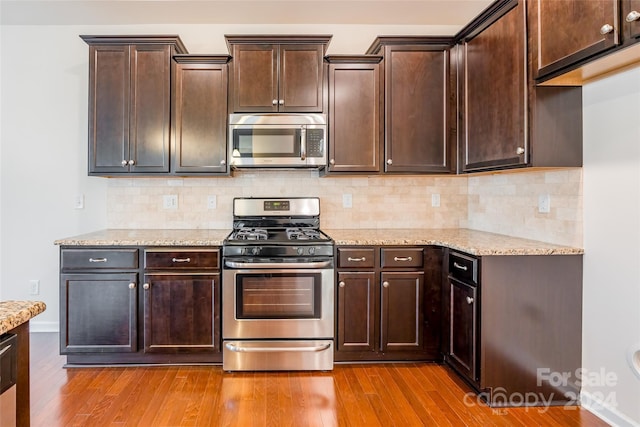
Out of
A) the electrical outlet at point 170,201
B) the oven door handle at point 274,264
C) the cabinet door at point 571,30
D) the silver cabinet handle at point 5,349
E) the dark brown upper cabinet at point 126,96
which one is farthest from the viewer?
the electrical outlet at point 170,201

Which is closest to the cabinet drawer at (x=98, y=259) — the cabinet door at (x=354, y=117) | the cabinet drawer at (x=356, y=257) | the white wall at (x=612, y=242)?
the cabinet drawer at (x=356, y=257)

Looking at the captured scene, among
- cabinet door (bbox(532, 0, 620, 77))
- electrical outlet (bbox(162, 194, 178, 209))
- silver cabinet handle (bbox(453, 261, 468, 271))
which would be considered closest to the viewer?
cabinet door (bbox(532, 0, 620, 77))

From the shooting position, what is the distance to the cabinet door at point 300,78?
114 inches

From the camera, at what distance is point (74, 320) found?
8.56 feet

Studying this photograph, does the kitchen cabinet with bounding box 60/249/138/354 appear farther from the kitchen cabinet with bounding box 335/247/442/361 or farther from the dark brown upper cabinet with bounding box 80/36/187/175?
the kitchen cabinet with bounding box 335/247/442/361

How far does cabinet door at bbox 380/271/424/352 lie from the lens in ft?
8.77

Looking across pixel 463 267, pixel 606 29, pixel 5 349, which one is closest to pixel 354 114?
pixel 463 267

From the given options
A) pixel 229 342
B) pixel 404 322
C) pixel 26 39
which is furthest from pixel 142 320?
pixel 26 39

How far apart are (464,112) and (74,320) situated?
312cm

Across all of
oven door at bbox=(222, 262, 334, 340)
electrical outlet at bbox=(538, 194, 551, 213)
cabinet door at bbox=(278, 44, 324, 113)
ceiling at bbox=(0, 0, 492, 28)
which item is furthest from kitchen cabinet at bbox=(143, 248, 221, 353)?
electrical outlet at bbox=(538, 194, 551, 213)

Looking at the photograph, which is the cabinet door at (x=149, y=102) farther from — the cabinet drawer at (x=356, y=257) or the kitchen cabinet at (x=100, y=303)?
the cabinet drawer at (x=356, y=257)

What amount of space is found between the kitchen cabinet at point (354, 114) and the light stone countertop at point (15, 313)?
2.16 metres

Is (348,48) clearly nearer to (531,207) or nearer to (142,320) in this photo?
(531,207)

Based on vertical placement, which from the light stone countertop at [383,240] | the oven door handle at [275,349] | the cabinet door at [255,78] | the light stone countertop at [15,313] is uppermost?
the cabinet door at [255,78]
